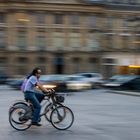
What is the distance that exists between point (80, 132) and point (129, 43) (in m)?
72.5

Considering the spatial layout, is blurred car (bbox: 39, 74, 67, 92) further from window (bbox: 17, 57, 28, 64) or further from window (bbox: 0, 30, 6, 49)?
window (bbox: 17, 57, 28, 64)

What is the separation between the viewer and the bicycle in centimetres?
1555

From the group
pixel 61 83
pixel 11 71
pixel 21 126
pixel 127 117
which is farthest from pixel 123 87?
pixel 11 71

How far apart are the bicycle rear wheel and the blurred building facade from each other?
65.8 metres

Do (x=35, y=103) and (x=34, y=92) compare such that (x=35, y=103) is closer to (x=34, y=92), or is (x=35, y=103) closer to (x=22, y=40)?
(x=34, y=92)

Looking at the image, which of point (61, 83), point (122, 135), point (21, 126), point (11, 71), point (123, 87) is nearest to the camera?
point (122, 135)

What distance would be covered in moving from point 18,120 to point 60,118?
3.67 feet

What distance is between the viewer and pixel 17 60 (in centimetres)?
8244

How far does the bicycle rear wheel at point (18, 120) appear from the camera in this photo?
15.5 meters

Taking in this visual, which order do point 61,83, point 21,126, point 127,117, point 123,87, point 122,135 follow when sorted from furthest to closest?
point 123,87 < point 61,83 < point 127,117 < point 21,126 < point 122,135

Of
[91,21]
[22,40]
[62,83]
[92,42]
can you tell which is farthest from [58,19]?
[62,83]

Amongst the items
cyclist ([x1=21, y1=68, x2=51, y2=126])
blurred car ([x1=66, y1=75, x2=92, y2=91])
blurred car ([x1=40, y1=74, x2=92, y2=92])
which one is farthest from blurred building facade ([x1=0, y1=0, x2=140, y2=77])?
cyclist ([x1=21, y1=68, x2=51, y2=126])

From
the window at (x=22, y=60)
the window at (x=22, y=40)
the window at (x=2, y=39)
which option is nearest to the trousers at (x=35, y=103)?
the window at (x=2, y=39)

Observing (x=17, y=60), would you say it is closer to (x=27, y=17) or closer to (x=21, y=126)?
(x=27, y=17)
